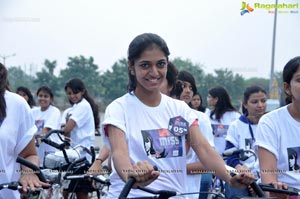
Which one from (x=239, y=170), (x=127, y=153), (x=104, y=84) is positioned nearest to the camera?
(x=239, y=170)

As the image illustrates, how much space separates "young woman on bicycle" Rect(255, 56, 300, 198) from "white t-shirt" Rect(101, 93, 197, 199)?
537 mm

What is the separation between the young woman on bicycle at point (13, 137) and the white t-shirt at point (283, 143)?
1.31 meters

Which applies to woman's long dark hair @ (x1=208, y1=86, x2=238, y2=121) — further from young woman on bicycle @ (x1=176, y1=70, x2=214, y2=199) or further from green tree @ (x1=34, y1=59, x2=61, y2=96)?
green tree @ (x1=34, y1=59, x2=61, y2=96)

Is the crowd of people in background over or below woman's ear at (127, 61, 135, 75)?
below

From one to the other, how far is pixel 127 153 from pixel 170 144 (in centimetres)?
25

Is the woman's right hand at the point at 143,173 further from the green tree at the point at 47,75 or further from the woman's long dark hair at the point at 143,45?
the green tree at the point at 47,75

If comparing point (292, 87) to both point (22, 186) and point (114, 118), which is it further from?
point (22, 186)

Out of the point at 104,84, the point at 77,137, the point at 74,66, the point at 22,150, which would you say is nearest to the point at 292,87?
the point at 22,150

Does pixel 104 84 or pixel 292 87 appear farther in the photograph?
pixel 104 84

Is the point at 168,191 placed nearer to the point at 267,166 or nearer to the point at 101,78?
the point at 267,166

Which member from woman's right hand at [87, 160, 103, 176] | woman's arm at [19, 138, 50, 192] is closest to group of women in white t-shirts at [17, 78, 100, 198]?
woman's right hand at [87, 160, 103, 176]

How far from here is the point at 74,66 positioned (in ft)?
87.8

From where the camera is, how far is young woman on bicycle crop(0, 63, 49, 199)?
3.05m

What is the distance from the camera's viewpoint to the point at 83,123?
8234 millimetres
